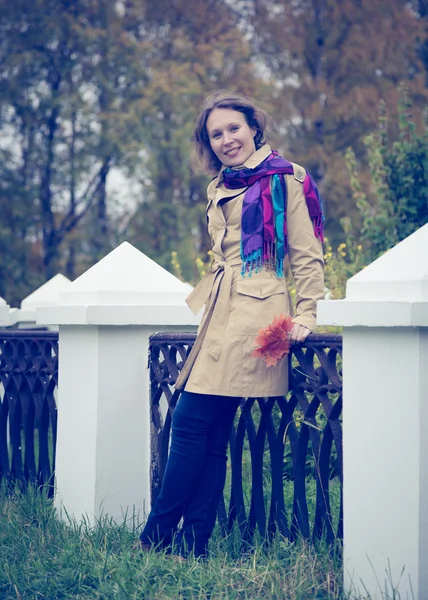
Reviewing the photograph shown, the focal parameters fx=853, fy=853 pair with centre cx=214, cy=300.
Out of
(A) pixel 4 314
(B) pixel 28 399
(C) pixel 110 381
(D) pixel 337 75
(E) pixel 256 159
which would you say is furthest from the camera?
(D) pixel 337 75

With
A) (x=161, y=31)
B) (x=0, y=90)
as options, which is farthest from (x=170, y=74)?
(x=0, y=90)

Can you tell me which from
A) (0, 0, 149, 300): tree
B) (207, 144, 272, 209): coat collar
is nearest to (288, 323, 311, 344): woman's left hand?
(207, 144, 272, 209): coat collar

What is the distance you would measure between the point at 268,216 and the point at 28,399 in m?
2.23

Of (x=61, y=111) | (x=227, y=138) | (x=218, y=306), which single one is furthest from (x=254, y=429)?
(x=61, y=111)

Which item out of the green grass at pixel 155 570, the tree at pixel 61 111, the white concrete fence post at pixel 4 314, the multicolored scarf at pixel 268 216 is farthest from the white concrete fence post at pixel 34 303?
the tree at pixel 61 111

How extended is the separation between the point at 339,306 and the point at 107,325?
4.47ft

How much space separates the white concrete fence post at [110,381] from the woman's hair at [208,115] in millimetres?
725

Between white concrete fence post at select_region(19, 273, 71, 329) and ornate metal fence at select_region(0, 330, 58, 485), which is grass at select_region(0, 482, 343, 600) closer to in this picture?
ornate metal fence at select_region(0, 330, 58, 485)

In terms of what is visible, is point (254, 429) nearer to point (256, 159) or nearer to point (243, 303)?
point (243, 303)

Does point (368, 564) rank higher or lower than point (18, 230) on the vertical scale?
lower

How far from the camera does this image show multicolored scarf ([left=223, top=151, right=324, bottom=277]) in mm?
3215

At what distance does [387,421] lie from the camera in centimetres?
277

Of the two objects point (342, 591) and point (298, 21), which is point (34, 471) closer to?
point (342, 591)

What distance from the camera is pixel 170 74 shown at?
20.1 meters
